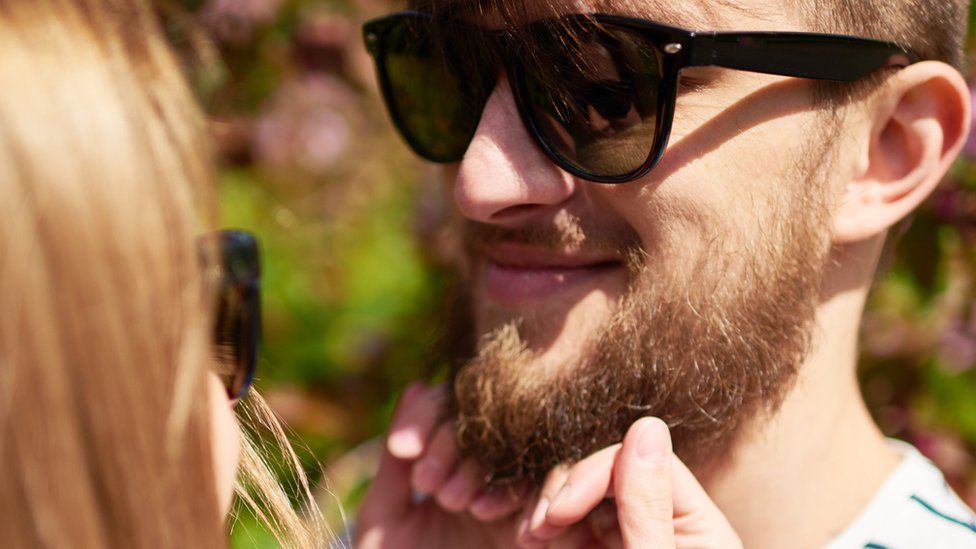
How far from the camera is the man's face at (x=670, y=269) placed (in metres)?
1.45

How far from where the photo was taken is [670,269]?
148 cm

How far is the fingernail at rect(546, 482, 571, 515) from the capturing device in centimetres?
140

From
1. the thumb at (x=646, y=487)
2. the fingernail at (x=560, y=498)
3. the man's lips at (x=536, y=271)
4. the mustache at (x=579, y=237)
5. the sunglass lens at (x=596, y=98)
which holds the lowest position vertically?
the fingernail at (x=560, y=498)

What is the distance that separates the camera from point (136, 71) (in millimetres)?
985

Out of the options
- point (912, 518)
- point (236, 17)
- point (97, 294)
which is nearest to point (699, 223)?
point (912, 518)

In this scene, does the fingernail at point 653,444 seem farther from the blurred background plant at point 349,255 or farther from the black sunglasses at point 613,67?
the blurred background plant at point 349,255

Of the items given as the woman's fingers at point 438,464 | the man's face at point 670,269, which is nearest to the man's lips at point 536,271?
the man's face at point 670,269

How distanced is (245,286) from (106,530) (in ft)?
1.29

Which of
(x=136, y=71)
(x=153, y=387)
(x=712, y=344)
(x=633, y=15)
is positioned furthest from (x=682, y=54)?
(x=153, y=387)

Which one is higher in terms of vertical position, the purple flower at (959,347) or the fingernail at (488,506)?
the fingernail at (488,506)

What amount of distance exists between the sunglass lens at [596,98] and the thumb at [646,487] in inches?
17.0

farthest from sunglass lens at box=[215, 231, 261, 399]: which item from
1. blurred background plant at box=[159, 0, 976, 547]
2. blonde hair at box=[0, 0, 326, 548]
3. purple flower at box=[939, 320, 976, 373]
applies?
purple flower at box=[939, 320, 976, 373]

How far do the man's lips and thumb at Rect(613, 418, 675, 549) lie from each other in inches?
11.9

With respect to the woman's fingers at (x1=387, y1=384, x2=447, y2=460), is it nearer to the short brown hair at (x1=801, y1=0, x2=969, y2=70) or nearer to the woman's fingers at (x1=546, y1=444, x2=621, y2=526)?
the woman's fingers at (x1=546, y1=444, x2=621, y2=526)
